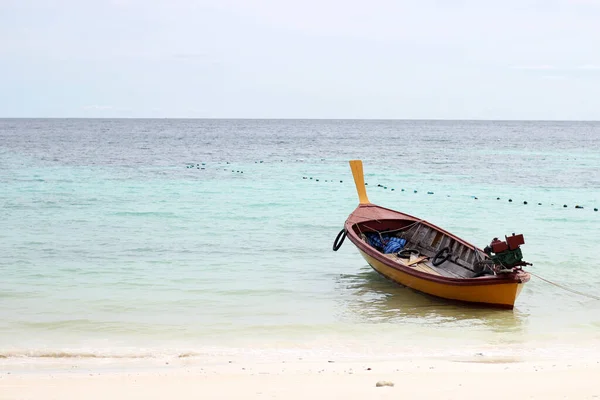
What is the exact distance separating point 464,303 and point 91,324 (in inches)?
237

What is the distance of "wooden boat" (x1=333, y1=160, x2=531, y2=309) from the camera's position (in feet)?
37.2

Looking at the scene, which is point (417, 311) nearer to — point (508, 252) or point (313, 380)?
point (508, 252)

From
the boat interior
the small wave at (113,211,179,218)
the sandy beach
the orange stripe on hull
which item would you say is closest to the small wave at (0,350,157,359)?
the sandy beach

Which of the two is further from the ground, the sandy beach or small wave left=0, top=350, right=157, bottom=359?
the sandy beach

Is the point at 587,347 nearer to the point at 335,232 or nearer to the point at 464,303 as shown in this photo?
the point at 464,303

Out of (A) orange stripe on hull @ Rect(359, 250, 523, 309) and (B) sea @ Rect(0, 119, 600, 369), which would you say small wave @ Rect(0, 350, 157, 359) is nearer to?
(B) sea @ Rect(0, 119, 600, 369)

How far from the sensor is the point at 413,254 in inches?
583

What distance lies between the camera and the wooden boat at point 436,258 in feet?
37.2

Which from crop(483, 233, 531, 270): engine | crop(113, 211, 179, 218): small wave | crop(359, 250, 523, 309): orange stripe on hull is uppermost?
crop(483, 233, 531, 270): engine

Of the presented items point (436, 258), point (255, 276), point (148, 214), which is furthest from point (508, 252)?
point (148, 214)

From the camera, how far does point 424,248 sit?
1509cm

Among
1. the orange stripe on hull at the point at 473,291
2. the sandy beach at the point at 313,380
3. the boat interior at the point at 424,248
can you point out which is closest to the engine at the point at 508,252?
the orange stripe on hull at the point at 473,291

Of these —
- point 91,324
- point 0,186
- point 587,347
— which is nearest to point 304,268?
point 91,324

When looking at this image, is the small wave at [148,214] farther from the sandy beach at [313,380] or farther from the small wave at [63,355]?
the sandy beach at [313,380]
